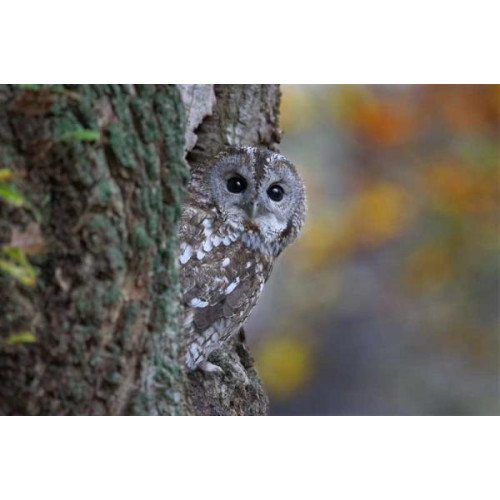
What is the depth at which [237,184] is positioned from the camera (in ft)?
9.14

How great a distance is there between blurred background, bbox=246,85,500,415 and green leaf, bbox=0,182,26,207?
2.49 m

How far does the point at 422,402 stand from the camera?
394 centimetres

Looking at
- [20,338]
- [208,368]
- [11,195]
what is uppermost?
[11,195]

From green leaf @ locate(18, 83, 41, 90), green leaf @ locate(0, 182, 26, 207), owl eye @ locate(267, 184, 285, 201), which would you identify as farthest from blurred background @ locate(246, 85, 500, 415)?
green leaf @ locate(0, 182, 26, 207)

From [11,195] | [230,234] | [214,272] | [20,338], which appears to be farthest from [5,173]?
[230,234]

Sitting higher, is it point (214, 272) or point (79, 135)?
point (79, 135)

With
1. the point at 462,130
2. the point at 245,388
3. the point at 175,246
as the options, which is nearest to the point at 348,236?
the point at 462,130

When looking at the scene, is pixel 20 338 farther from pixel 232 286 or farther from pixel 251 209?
pixel 251 209

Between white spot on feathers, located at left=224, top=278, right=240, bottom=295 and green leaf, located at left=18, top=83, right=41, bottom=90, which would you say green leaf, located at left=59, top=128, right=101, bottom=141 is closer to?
green leaf, located at left=18, top=83, right=41, bottom=90

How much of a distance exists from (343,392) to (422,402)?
403 millimetres

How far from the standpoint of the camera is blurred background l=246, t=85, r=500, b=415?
13.4 feet

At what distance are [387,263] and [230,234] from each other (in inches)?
76.1

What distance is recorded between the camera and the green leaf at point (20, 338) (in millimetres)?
1581

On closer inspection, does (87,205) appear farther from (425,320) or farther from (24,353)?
(425,320)
